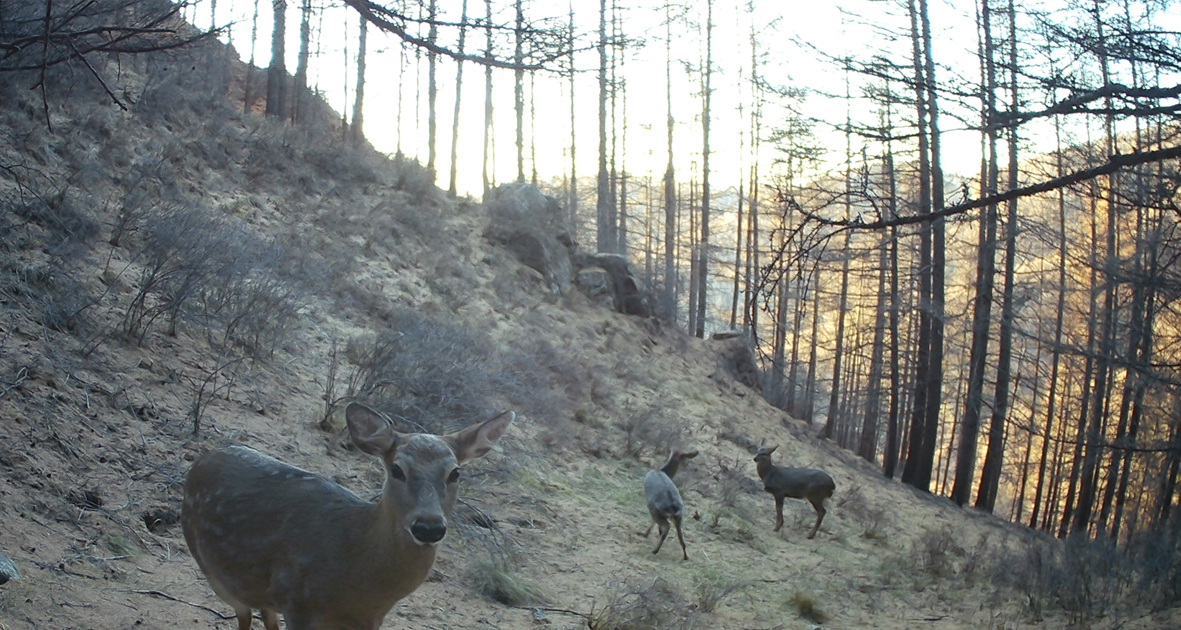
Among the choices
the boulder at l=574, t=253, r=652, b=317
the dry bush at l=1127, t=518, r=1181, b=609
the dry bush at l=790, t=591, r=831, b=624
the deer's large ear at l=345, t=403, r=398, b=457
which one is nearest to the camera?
the deer's large ear at l=345, t=403, r=398, b=457

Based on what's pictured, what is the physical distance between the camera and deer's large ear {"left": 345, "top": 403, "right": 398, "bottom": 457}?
3930 mm

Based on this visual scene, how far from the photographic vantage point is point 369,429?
13.1 ft

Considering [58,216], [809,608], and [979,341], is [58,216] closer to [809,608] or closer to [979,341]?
[809,608]

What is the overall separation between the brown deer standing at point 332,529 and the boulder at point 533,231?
1863 centimetres

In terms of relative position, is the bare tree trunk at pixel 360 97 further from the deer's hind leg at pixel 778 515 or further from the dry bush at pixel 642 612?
the dry bush at pixel 642 612

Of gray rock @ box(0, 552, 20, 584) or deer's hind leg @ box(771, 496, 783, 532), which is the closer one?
gray rock @ box(0, 552, 20, 584)

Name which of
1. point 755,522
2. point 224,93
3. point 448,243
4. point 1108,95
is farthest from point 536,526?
point 224,93

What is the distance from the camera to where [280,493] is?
4.23m

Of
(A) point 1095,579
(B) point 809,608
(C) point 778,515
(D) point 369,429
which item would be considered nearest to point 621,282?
(C) point 778,515

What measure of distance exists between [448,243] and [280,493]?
17.3m

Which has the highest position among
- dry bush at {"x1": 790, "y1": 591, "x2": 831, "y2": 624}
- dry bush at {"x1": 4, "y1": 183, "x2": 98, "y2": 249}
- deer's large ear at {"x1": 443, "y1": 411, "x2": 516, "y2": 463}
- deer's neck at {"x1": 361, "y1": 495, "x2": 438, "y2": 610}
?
dry bush at {"x1": 4, "y1": 183, "x2": 98, "y2": 249}

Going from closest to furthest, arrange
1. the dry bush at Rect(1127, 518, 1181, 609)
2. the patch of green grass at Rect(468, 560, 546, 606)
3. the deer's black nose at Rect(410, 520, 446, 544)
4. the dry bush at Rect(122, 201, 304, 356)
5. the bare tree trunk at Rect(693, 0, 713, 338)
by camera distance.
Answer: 1. the deer's black nose at Rect(410, 520, 446, 544)
2. the patch of green grass at Rect(468, 560, 546, 606)
3. the dry bush at Rect(1127, 518, 1181, 609)
4. the dry bush at Rect(122, 201, 304, 356)
5. the bare tree trunk at Rect(693, 0, 713, 338)

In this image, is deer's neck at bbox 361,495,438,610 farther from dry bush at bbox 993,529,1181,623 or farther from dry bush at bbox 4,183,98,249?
dry bush at bbox 993,529,1181,623

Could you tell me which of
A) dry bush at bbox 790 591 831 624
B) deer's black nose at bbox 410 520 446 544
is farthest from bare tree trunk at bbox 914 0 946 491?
deer's black nose at bbox 410 520 446 544
